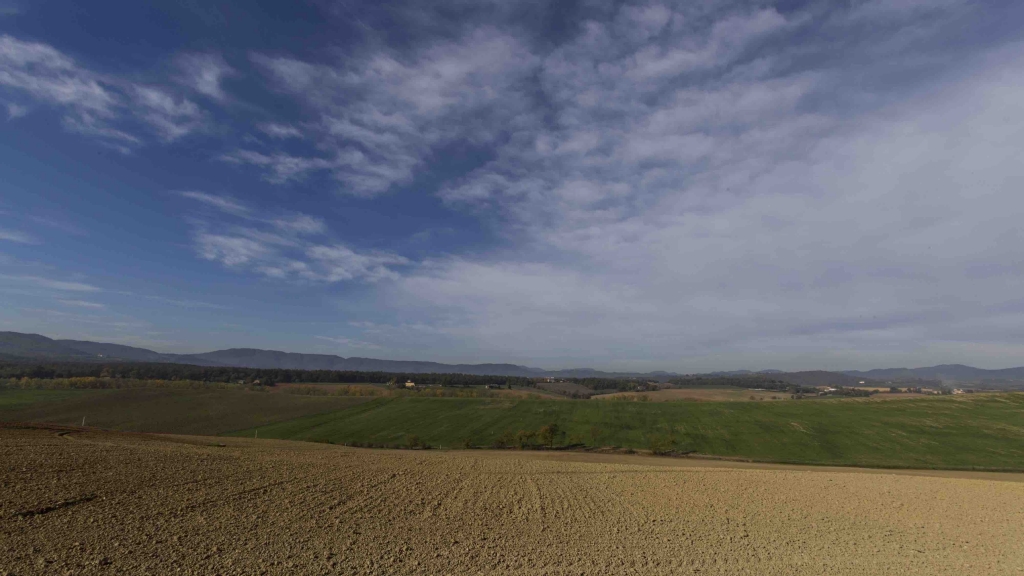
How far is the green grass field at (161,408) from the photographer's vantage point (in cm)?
6400

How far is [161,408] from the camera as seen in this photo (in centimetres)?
7494

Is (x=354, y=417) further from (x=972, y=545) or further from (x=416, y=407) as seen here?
(x=972, y=545)

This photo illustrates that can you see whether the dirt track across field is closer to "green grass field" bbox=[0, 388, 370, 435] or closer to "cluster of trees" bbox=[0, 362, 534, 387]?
"green grass field" bbox=[0, 388, 370, 435]

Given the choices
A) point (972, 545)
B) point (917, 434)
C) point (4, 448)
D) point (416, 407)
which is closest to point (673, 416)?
point (917, 434)

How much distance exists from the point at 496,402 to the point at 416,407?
643 inches

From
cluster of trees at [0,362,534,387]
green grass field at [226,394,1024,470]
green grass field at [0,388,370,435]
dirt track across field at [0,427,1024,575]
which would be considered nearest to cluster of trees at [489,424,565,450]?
green grass field at [226,394,1024,470]

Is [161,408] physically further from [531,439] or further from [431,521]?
[431,521]

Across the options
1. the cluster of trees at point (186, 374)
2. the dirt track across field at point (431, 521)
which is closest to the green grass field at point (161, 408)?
the cluster of trees at point (186, 374)

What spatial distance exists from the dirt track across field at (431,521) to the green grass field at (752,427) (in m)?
37.1

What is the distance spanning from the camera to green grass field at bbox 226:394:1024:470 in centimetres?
5688

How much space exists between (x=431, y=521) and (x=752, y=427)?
6639cm

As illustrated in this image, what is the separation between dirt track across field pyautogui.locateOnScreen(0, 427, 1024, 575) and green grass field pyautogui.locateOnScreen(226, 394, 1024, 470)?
3705 centimetres

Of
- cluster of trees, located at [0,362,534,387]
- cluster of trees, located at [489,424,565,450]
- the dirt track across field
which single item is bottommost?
cluster of trees, located at [489,424,565,450]

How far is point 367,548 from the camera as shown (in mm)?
12523
